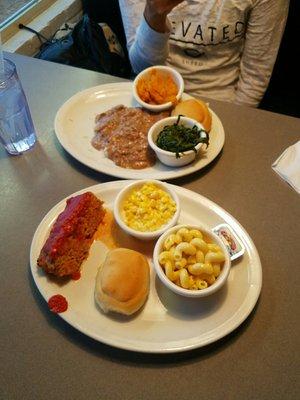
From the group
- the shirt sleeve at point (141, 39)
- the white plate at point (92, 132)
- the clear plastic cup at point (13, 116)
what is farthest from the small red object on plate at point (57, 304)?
the shirt sleeve at point (141, 39)

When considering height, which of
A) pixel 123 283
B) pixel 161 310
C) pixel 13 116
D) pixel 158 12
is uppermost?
pixel 158 12

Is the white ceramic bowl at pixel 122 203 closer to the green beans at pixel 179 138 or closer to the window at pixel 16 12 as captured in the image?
the green beans at pixel 179 138

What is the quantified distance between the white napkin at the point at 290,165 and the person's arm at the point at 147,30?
60 cm

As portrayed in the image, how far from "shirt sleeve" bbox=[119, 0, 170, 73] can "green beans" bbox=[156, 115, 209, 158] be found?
414 millimetres

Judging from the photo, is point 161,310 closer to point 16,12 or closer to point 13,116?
point 13,116

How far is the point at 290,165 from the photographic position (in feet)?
3.59

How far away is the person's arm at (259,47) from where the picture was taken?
1.35 meters

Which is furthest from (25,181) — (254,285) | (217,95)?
(217,95)

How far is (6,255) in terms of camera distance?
93 centimetres

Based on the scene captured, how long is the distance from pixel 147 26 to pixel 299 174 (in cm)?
73

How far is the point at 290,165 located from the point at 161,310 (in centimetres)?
59

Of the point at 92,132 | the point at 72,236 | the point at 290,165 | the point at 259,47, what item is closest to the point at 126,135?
the point at 92,132

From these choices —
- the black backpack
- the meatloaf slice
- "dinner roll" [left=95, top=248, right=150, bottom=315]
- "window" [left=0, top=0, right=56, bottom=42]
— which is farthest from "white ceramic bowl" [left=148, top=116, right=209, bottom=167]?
"window" [left=0, top=0, right=56, bottom=42]

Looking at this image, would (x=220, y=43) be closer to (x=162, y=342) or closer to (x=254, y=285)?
(x=254, y=285)
